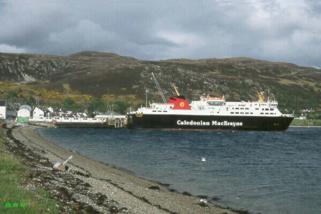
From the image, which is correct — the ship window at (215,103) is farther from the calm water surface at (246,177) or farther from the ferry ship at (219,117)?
the calm water surface at (246,177)

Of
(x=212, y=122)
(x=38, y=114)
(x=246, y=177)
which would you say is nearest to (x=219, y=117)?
(x=212, y=122)

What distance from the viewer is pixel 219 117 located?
13425 centimetres

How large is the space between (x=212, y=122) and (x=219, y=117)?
218 centimetres

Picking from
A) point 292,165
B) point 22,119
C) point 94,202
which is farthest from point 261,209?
point 22,119

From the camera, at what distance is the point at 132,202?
22062 millimetres

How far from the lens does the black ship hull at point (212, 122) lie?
13275 cm

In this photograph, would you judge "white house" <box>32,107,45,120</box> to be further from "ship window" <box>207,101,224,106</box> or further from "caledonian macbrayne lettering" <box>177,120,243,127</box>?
"ship window" <box>207,101,224,106</box>

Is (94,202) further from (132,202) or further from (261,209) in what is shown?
(261,209)

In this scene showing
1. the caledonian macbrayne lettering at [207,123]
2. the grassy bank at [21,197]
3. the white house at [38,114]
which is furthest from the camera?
the white house at [38,114]

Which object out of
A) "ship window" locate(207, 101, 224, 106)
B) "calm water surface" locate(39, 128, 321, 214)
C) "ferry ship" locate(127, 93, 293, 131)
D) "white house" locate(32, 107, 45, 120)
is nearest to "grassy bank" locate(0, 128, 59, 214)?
"calm water surface" locate(39, 128, 321, 214)

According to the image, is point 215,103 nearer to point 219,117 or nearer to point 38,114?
point 219,117

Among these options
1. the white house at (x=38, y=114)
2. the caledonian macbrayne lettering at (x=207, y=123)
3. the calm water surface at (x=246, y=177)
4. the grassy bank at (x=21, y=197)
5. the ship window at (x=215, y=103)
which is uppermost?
the ship window at (x=215, y=103)

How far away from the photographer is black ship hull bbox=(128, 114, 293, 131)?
132750 millimetres

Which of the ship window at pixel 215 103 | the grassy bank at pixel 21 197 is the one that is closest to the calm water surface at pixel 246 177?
the grassy bank at pixel 21 197
